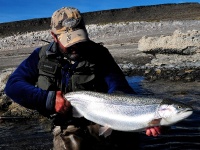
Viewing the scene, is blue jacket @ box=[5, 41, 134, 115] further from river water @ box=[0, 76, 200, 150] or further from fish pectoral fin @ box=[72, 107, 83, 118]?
river water @ box=[0, 76, 200, 150]

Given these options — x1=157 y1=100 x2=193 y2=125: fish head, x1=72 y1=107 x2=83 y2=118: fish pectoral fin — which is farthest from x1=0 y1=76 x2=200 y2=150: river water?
x1=157 y1=100 x2=193 y2=125: fish head

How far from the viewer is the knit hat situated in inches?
178

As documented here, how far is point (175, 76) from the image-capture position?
1342 cm

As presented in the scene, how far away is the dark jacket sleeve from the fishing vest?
0.35 ft

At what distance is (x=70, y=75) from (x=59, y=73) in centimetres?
13

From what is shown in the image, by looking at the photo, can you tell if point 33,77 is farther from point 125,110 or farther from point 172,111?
point 172,111

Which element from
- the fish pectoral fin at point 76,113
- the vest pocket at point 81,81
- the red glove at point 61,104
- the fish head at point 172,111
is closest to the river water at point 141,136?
the vest pocket at point 81,81

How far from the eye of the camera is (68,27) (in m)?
4.69

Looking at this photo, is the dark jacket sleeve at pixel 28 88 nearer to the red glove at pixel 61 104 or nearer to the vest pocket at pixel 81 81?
the red glove at pixel 61 104

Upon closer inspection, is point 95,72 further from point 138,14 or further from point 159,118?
point 138,14

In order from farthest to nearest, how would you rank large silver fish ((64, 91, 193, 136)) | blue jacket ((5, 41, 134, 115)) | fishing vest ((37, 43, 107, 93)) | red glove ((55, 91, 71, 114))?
fishing vest ((37, 43, 107, 93)), blue jacket ((5, 41, 134, 115)), red glove ((55, 91, 71, 114)), large silver fish ((64, 91, 193, 136))

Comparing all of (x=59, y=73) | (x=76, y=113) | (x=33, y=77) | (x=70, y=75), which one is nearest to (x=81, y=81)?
(x=70, y=75)

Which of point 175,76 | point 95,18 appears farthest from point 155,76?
point 95,18

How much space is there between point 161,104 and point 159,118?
0.42 ft
